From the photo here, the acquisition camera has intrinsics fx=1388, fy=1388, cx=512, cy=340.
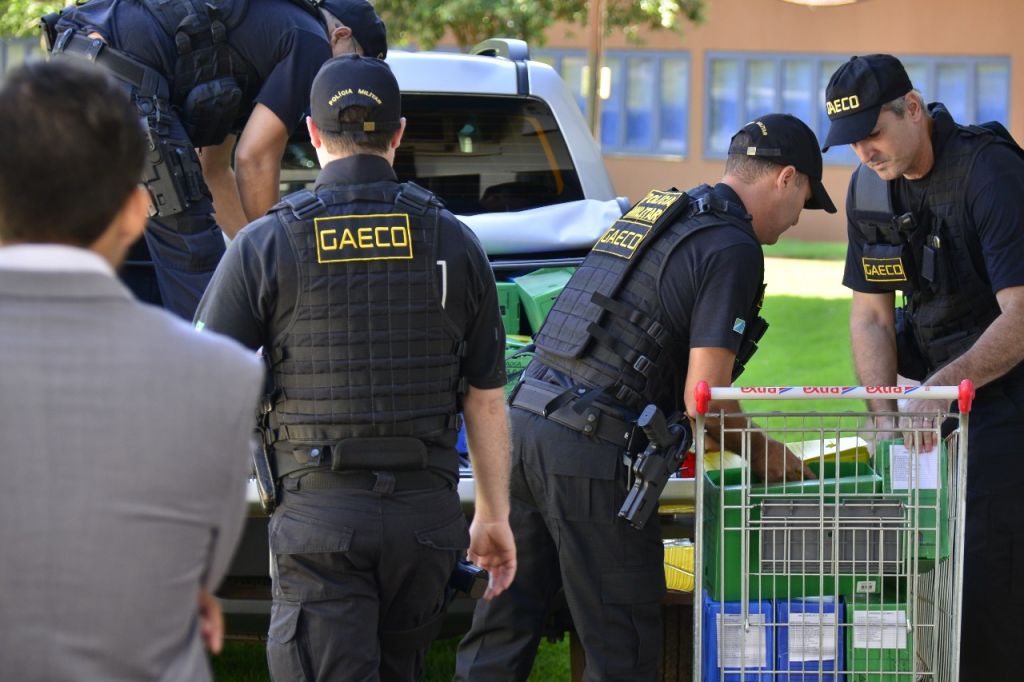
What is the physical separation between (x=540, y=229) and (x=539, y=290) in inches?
19.1

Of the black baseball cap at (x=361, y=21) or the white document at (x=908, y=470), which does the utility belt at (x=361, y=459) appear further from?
the black baseball cap at (x=361, y=21)

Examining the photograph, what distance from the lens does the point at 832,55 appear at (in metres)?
24.3

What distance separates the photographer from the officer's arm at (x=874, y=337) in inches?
183

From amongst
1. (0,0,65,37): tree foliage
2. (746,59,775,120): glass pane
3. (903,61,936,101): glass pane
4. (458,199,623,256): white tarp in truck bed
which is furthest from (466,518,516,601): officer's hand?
(903,61,936,101): glass pane

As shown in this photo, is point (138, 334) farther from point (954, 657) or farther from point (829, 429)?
point (954, 657)

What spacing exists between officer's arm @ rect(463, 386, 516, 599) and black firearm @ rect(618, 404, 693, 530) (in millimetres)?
405

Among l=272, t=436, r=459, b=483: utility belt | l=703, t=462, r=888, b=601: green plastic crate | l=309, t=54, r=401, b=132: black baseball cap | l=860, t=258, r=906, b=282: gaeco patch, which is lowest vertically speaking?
l=703, t=462, r=888, b=601: green plastic crate

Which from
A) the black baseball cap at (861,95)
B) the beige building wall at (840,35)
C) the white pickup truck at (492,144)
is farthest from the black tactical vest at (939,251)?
the beige building wall at (840,35)

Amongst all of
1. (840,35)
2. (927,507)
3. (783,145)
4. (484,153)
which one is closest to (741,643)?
(927,507)

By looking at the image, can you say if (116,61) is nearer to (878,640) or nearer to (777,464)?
(777,464)

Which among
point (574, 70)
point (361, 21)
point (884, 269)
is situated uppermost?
point (361, 21)

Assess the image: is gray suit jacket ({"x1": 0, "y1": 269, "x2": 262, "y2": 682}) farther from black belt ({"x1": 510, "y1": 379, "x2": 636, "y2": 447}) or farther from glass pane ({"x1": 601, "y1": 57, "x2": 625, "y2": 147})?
glass pane ({"x1": 601, "y1": 57, "x2": 625, "y2": 147})

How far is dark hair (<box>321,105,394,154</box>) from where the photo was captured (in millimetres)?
3232

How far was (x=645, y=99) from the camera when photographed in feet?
82.7
